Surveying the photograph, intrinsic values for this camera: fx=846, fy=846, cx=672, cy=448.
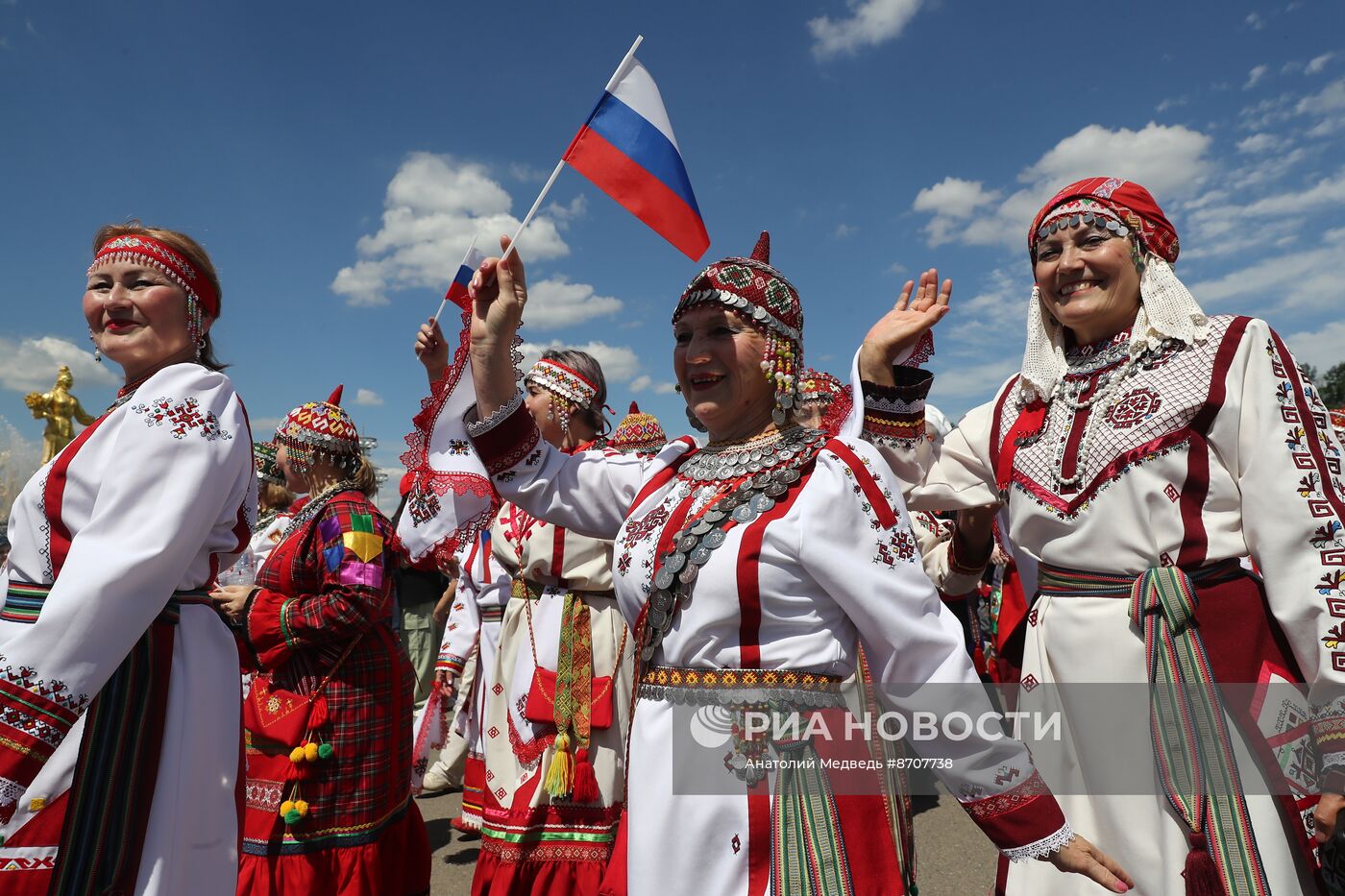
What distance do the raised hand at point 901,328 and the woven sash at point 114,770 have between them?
1.96m

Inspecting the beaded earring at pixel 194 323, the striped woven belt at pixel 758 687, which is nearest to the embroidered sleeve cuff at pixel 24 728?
the beaded earring at pixel 194 323

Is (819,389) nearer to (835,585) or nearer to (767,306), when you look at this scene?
(767,306)

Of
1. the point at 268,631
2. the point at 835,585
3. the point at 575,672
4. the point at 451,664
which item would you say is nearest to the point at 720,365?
the point at 835,585

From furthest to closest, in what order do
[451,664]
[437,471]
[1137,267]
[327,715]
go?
[451,664]
[327,715]
[437,471]
[1137,267]

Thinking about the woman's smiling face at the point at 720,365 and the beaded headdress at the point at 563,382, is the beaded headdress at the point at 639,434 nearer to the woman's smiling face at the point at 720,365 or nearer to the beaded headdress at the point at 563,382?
the beaded headdress at the point at 563,382

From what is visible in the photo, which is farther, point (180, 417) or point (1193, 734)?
point (180, 417)

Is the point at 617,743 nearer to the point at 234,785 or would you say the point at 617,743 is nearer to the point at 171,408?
the point at 234,785

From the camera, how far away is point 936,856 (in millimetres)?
4977

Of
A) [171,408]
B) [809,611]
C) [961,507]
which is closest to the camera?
[809,611]

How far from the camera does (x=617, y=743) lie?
11.9 feet

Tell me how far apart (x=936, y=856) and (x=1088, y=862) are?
3658 millimetres

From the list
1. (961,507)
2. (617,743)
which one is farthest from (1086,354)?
(617,743)

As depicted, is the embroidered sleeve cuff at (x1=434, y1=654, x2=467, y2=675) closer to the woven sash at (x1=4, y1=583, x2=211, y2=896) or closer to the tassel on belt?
the woven sash at (x1=4, y1=583, x2=211, y2=896)

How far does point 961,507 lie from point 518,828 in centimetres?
230
